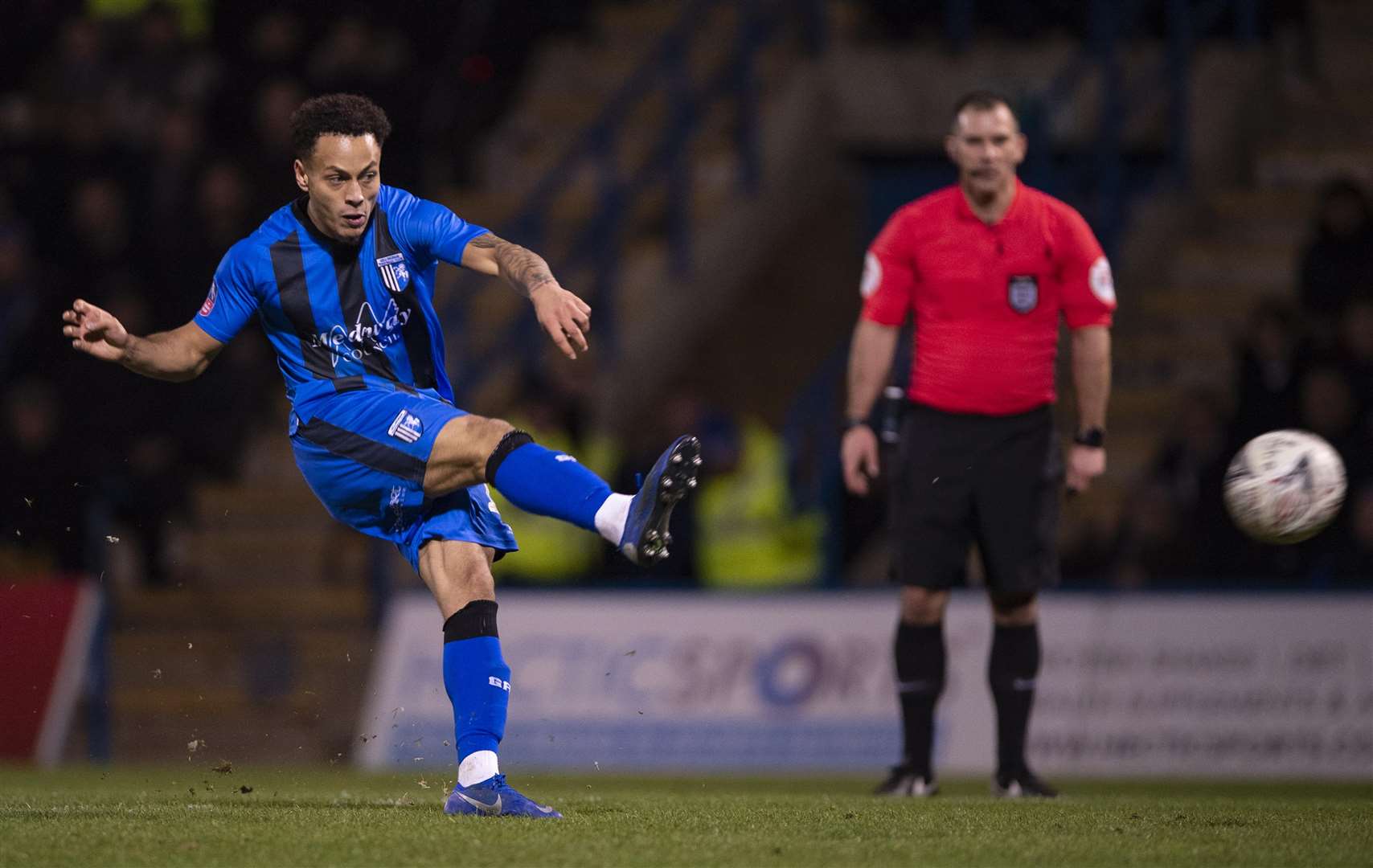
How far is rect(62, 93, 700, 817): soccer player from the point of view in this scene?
620 centimetres

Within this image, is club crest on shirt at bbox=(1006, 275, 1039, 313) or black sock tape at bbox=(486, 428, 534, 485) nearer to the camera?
black sock tape at bbox=(486, 428, 534, 485)

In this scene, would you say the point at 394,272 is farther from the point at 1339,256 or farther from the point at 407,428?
the point at 1339,256

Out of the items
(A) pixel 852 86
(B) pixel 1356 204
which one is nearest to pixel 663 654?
(B) pixel 1356 204

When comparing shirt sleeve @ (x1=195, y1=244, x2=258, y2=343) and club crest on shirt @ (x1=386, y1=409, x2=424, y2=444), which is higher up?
shirt sleeve @ (x1=195, y1=244, x2=258, y2=343)

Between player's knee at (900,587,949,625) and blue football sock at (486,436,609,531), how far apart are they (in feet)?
7.25

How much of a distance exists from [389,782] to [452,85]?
7.15 m

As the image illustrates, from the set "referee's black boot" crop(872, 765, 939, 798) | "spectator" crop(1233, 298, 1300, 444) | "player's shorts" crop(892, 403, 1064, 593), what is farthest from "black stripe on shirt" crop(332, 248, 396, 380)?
"spectator" crop(1233, 298, 1300, 444)

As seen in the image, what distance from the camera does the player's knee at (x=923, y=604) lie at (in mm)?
7988

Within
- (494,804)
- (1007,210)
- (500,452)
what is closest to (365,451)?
(500,452)

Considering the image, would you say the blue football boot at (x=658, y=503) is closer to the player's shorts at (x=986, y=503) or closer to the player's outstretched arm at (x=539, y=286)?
the player's outstretched arm at (x=539, y=286)

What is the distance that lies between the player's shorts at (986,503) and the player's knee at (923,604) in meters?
0.06

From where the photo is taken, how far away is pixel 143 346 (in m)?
6.48

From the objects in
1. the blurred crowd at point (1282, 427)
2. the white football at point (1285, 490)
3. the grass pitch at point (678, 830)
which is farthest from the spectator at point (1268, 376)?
the grass pitch at point (678, 830)

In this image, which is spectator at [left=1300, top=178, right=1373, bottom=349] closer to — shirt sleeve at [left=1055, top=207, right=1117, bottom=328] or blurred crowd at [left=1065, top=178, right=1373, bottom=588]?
blurred crowd at [left=1065, top=178, right=1373, bottom=588]
